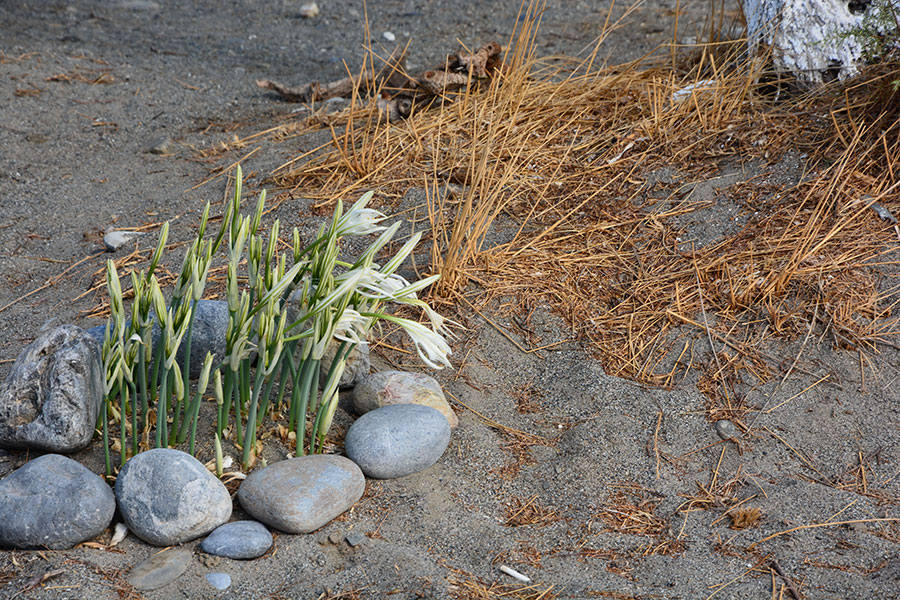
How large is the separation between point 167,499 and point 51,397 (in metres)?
0.50

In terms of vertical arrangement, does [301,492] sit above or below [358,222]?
below

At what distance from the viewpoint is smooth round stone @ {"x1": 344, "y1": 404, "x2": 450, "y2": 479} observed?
242 centimetres

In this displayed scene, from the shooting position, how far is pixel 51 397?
90.6 inches

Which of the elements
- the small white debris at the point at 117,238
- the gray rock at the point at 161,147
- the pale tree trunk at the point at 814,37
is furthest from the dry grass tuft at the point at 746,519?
the gray rock at the point at 161,147

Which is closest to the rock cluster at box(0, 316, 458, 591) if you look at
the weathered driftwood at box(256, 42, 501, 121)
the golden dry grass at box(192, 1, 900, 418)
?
the golden dry grass at box(192, 1, 900, 418)

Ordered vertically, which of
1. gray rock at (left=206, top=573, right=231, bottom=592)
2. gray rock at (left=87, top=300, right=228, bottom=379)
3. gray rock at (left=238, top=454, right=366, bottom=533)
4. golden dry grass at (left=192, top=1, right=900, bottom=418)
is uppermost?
golden dry grass at (left=192, top=1, right=900, bottom=418)

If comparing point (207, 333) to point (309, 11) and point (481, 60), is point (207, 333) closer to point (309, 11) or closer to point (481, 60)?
point (481, 60)

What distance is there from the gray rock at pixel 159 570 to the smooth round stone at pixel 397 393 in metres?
0.76

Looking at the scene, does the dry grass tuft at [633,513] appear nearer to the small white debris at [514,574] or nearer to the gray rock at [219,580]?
the small white debris at [514,574]

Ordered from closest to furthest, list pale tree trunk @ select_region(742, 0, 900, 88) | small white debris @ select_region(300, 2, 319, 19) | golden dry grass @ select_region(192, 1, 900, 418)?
golden dry grass @ select_region(192, 1, 900, 418) → pale tree trunk @ select_region(742, 0, 900, 88) → small white debris @ select_region(300, 2, 319, 19)

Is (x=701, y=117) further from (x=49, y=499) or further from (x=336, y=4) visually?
(x=336, y=4)

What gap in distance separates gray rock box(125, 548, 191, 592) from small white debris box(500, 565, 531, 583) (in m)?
0.84

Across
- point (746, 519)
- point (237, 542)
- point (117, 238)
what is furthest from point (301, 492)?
point (117, 238)

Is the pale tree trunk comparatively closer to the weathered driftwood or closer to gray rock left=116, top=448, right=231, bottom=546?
the weathered driftwood
